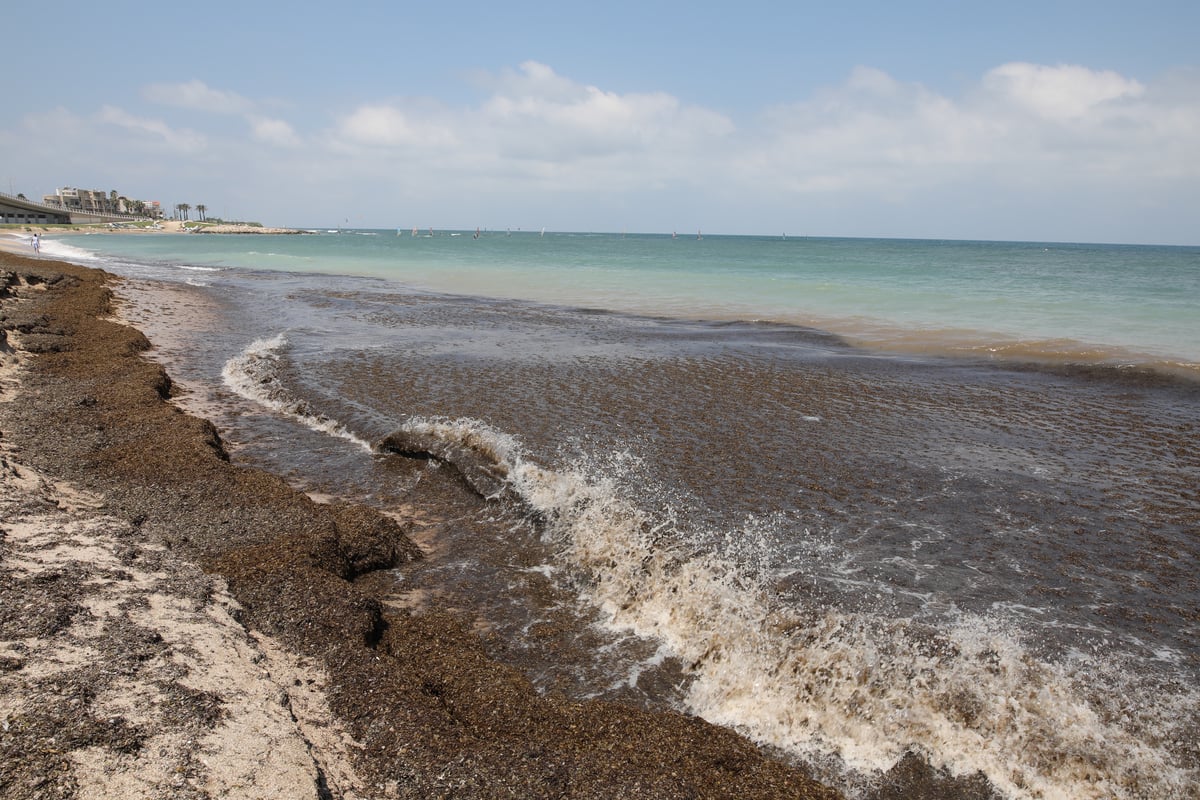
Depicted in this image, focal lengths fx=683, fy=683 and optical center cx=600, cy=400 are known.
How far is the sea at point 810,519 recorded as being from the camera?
206 inches

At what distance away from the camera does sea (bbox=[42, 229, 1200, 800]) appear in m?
5.23

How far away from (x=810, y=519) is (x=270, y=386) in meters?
11.4

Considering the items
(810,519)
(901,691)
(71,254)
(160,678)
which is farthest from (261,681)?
(71,254)

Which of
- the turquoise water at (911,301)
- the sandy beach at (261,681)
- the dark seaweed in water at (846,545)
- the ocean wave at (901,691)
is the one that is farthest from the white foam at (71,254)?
the ocean wave at (901,691)

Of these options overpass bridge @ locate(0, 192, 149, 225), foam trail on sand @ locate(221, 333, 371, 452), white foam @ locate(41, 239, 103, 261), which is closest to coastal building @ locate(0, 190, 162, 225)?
overpass bridge @ locate(0, 192, 149, 225)

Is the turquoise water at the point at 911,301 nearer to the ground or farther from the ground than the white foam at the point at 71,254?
nearer to the ground

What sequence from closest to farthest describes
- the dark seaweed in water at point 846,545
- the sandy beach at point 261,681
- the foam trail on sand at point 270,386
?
the sandy beach at point 261,681, the dark seaweed in water at point 846,545, the foam trail on sand at point 270,386

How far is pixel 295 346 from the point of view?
756 inches

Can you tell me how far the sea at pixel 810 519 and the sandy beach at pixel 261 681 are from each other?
0.57m

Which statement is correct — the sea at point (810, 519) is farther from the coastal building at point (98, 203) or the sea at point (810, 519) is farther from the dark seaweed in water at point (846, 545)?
the coastal building at point (98, 203)

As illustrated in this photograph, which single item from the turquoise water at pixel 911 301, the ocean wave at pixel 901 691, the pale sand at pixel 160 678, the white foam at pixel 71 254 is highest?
the white foam at pixel 71 254

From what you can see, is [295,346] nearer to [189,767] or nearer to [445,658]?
[445,658]

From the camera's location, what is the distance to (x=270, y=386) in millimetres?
14367

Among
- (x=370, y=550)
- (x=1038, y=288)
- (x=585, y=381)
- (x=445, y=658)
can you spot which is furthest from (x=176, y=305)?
(x=1038, y=288)
